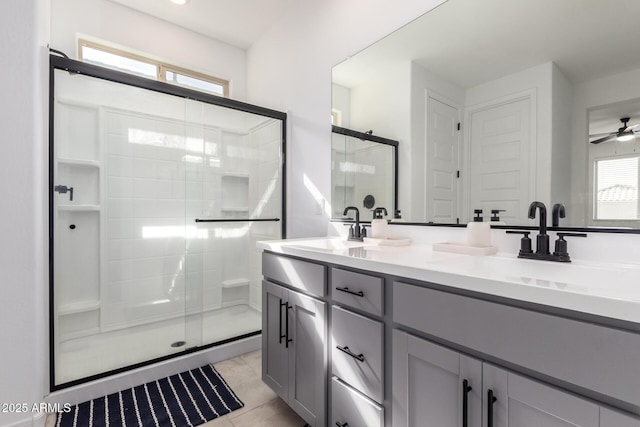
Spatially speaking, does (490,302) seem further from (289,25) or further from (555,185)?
(289,25)

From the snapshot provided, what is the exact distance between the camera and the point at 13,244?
139 centimetres

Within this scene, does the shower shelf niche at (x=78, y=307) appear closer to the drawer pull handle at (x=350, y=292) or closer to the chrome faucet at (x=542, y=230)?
the drawer pull handle at (x=350, y=292)

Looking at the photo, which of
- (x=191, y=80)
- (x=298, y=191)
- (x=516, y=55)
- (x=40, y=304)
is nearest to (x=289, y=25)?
(x=191, y=80)

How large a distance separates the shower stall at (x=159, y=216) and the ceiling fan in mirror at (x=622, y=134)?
2.07 metres

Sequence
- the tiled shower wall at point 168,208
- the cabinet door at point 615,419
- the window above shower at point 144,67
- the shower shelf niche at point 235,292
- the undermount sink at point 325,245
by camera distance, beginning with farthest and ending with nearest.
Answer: the shower shelf niche at point 235,292 < the window above shower at point 144,67 < the tiled shower wall at point 168,208 < the undermount sink at point 325,245 < the cabinet door at point 615,419

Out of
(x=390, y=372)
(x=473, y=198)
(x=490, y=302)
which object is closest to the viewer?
(x=490, y=302)

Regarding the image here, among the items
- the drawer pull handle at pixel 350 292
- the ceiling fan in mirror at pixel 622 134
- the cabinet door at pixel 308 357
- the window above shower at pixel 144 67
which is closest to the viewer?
the ceiling fan in mirror at pixel 622 134

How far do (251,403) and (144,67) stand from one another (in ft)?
9.82

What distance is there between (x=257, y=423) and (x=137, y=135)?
218 centimetres

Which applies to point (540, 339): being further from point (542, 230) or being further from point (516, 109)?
point (516, 109)

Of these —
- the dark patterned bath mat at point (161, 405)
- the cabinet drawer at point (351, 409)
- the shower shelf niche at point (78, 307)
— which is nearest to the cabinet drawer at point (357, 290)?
the cabinet drawer at point (351, 409)

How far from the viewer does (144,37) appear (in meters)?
2.72

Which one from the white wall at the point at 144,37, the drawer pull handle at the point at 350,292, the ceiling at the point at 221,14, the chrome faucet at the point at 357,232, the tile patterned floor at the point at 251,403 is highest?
the ceiling at the point at 221,14

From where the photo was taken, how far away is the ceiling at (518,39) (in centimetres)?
102
